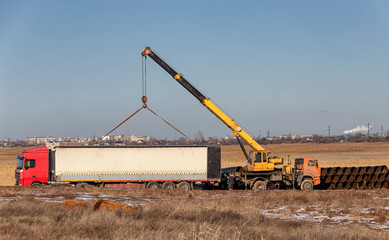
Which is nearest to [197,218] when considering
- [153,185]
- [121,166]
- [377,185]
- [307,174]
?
[153,185]

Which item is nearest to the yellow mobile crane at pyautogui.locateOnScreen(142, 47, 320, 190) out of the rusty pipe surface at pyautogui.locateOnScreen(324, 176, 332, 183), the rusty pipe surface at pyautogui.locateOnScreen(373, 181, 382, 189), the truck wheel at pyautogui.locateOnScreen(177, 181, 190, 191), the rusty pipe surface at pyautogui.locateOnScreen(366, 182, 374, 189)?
the rusty pipe surface at pyautogui.locateOnScreen(324, 176, 332, 183)

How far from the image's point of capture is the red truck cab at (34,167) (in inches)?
1246

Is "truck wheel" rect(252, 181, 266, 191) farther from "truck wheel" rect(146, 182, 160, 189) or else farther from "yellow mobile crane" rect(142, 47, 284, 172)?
"truck wheel" rect(146, 182, 160, 189)

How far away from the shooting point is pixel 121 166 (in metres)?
31.6

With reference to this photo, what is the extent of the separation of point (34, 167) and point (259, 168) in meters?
16.2

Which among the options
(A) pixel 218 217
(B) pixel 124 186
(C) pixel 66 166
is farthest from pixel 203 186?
(A) pixel 218 217

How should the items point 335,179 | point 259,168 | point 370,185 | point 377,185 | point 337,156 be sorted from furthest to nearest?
point 337,156, point 377,185, point 370,185, point 335,179, point 259,168

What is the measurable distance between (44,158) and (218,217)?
19302 millimetres

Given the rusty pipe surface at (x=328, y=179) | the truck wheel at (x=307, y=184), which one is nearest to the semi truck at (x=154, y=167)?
the truck wheel at (x=307, y=184)

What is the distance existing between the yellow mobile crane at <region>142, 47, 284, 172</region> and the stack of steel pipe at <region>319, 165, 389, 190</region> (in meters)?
4.22

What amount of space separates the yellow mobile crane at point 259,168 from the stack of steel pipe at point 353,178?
1.48m

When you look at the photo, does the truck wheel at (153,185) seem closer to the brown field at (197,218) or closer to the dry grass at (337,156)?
the brown field at (197,218)

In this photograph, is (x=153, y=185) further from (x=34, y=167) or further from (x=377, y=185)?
(x=377, y=185)

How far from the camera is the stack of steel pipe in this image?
3397 centimetres
